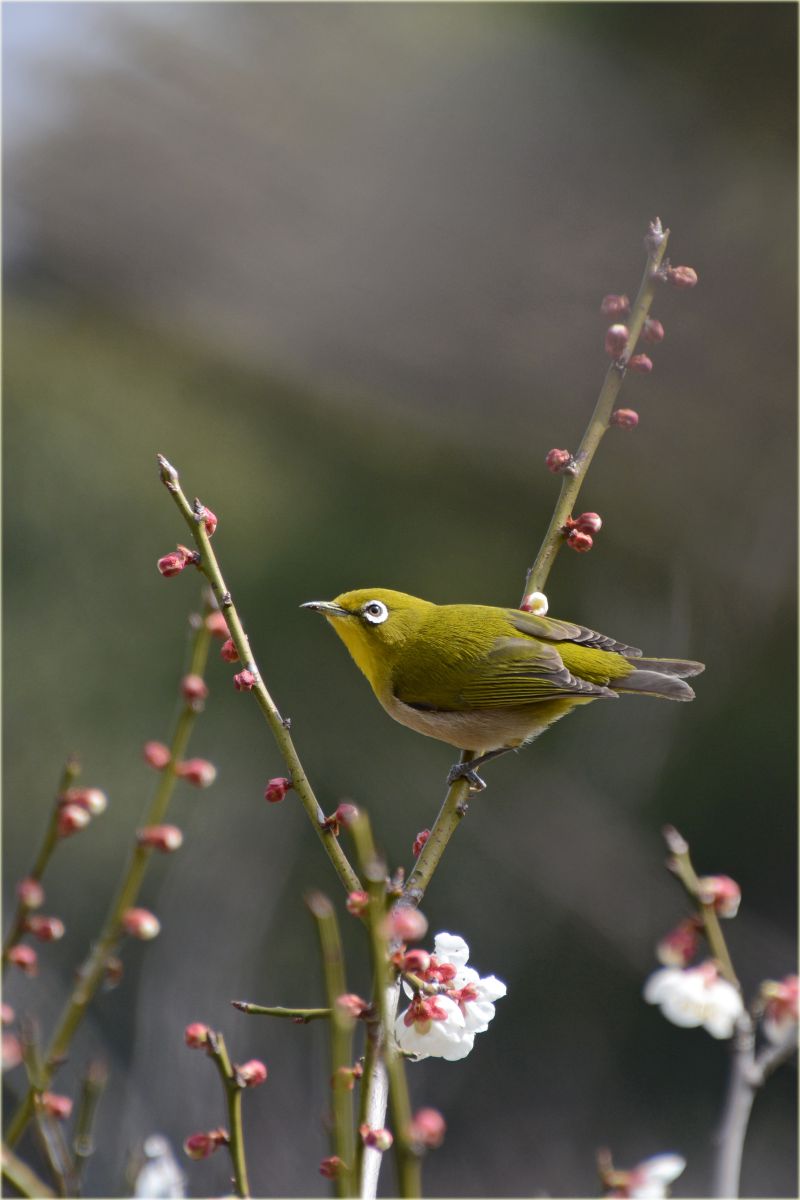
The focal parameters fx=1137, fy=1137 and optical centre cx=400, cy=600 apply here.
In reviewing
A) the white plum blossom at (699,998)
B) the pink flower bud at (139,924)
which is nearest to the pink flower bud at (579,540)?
the white plum blossom at (699,998)

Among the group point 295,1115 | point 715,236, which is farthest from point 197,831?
point 715,236

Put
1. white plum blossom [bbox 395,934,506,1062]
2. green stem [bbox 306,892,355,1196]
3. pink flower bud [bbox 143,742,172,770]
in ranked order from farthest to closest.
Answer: pink flower bud [bbox 143,742,172,770] → white plum blossom [bbox 395,934,506,1062] → green stem [bbox 306,892,355,1196]

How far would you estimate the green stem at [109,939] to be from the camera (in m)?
1.25

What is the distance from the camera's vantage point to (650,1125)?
5234 mm

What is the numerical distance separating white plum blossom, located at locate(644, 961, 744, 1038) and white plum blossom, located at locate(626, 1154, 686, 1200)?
0.40 feet

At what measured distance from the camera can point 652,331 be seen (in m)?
1.46

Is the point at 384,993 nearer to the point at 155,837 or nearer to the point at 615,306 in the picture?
the point at 155,837

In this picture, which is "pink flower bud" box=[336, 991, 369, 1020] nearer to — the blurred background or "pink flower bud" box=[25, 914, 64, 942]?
"pink flower bud" box=[25, 914, 64, 942]

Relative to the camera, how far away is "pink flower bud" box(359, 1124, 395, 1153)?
2.76 feet

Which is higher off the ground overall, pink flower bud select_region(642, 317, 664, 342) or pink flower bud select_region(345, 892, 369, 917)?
pink flower bud select_region(642, 317, 664, 342)

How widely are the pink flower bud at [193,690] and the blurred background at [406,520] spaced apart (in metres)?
2.82

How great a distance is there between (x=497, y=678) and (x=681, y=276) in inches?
32.5

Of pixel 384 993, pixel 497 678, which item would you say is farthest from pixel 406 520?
pixel 384 993

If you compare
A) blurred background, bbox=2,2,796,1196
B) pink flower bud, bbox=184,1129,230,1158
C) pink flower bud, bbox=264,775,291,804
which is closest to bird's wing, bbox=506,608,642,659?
pink flower bud, bbox=264,775,291,804
